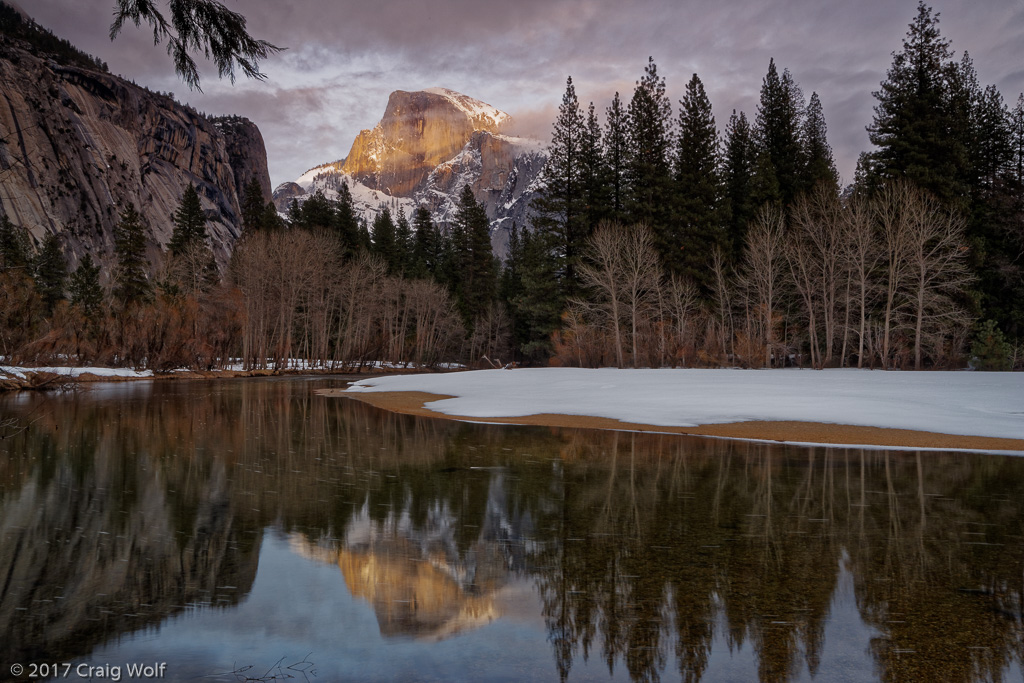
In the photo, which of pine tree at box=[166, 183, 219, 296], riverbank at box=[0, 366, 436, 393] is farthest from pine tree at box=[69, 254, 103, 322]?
riverbank at box=[0, 366, 436, 393]

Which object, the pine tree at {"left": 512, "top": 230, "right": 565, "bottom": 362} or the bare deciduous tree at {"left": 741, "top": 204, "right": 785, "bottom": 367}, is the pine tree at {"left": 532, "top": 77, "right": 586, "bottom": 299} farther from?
the bare deciduous tree at {"left": 741, "top": 204, "right": 785, "bottom": 367}

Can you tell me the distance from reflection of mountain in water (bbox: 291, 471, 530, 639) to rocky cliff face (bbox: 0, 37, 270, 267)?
69.5 m

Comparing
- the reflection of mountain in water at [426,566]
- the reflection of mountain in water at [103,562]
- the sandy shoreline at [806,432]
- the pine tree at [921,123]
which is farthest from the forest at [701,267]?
the reflection of mountain in water at [426,566]

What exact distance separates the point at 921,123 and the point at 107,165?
106129 mm

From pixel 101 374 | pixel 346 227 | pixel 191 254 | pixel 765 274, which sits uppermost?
pixel 346 227

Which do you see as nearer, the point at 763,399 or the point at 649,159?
the point at 763,399

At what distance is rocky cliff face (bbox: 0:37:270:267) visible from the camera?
74000 millimetres

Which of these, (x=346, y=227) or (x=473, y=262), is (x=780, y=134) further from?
(x=346, y=227)

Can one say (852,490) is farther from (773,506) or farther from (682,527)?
(682,527)

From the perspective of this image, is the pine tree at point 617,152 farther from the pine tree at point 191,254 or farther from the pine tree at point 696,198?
the pine tree at point 191,254

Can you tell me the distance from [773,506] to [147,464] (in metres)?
9.39

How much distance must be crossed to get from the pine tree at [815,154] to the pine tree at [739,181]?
4.46m

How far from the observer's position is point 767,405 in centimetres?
1606

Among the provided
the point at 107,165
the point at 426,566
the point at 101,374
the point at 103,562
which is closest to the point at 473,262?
the point at 101,374
